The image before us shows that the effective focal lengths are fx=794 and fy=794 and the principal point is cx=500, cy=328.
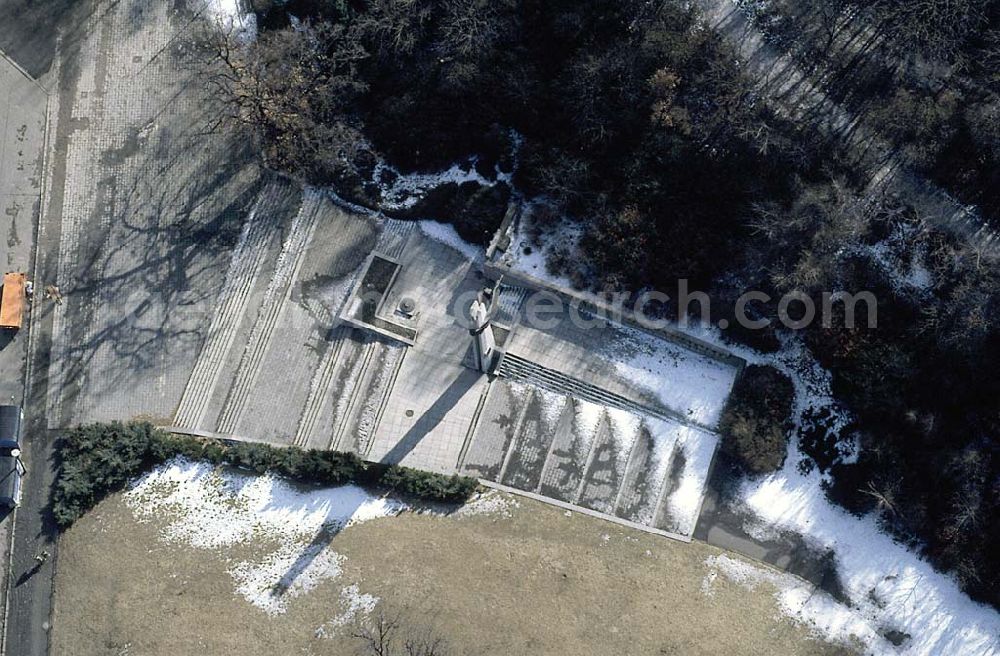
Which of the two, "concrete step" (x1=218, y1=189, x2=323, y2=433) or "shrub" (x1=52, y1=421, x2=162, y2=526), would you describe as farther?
"concrete step" (x1=218, y1=189, x2=323, y2=433)

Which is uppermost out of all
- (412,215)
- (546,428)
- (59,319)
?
(412,215)

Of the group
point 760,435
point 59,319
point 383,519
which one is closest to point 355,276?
point 383,519

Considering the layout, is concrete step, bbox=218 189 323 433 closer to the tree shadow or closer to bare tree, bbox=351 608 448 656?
the tree shadow

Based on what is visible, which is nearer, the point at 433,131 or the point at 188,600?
the point at 188,600

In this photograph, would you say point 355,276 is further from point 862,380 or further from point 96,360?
point 862,380

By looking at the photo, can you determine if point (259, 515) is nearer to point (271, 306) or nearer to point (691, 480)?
point (271, 306)

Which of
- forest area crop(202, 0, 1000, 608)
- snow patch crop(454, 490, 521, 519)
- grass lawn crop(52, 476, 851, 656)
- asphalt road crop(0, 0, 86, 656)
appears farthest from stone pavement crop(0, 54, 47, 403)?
snow patch crop(454, 490, 521, 519)
